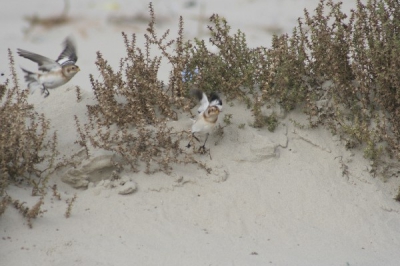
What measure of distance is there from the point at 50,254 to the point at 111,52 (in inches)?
192

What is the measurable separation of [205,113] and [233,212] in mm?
865

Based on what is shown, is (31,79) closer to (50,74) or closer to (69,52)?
(50,74)

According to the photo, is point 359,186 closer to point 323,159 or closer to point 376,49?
point 323,159

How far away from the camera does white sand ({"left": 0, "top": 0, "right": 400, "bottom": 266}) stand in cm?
454

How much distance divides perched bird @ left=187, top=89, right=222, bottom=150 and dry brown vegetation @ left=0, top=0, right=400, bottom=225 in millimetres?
169

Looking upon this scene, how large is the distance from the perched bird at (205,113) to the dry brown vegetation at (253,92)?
0.55 ft

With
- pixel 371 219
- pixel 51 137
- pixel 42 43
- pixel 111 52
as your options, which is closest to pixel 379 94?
pixel 371 219

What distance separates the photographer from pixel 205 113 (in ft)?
17.6

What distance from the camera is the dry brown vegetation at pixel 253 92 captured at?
5.44 meters

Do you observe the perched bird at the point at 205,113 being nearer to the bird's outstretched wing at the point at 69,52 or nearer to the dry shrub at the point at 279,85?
the dry shrub at the point at 279,85

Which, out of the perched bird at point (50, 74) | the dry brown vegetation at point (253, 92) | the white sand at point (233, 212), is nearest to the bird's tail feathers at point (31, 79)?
the perched bird at point (50, 74)

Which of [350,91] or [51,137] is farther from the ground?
[350,91]

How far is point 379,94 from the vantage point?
579 centimetres

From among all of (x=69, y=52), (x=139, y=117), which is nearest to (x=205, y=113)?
(x=139, y=117)
